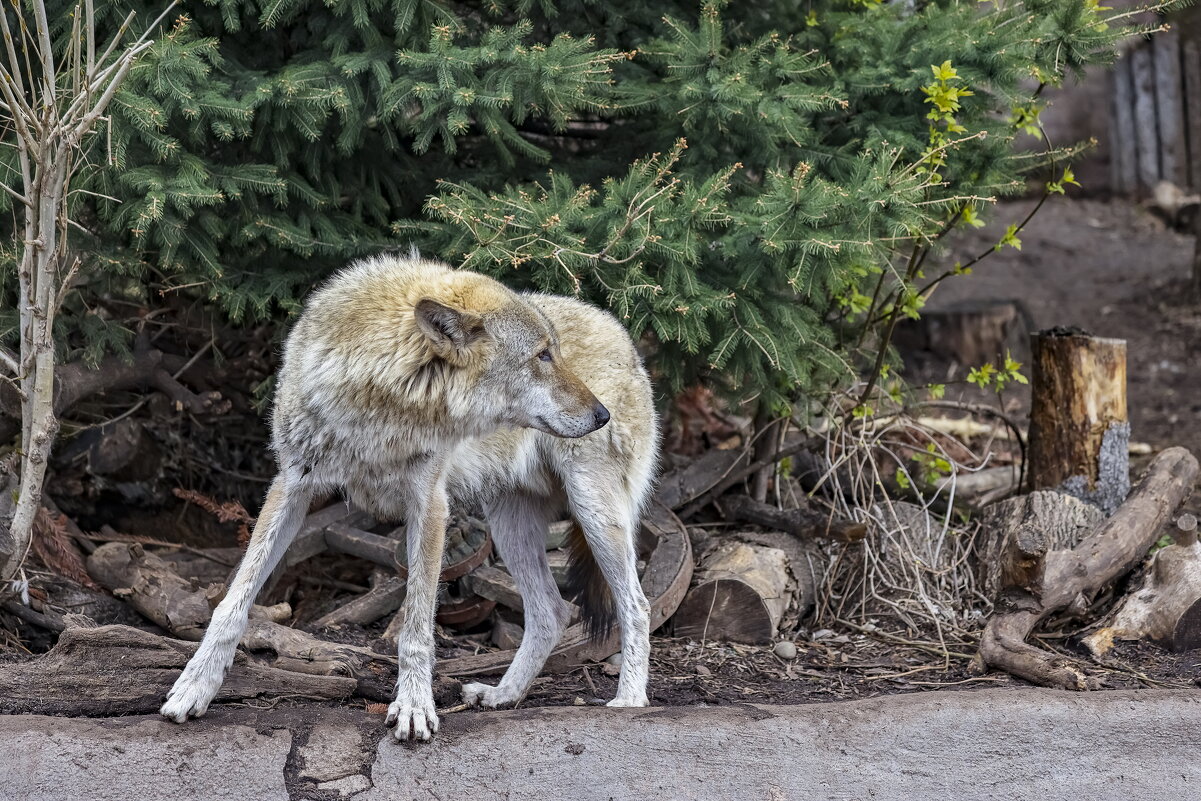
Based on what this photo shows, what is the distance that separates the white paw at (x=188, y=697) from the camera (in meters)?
4.09

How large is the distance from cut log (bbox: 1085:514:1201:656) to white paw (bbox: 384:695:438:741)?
3.04 meters

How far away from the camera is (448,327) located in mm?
4336

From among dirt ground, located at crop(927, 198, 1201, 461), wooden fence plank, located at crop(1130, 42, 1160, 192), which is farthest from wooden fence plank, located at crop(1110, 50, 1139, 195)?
dirt ground, located at crop(927, 198, 1201, 461)

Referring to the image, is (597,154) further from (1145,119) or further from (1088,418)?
(1145,119)

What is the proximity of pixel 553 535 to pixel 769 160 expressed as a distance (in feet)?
7.30

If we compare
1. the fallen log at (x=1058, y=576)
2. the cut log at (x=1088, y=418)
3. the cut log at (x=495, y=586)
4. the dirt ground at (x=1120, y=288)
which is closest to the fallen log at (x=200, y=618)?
the cut log at (x=495, y=586)

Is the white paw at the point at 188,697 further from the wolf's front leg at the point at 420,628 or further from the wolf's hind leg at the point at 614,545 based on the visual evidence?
the wolf's hind leg at the point at 614,545

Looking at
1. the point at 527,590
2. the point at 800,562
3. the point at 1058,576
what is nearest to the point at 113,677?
the point at 527,590

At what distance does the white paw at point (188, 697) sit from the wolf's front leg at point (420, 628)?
0.66 m

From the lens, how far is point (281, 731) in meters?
4.06

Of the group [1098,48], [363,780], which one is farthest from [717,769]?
[1098,48]

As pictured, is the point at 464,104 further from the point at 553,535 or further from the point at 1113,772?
the point at 1113,772

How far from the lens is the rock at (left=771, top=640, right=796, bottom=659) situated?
552cm

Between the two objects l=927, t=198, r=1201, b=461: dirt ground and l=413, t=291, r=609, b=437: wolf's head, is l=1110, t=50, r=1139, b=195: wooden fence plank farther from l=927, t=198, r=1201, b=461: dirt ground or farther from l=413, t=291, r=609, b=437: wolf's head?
l=413, t=291, r=609, b=437: wolf's head
